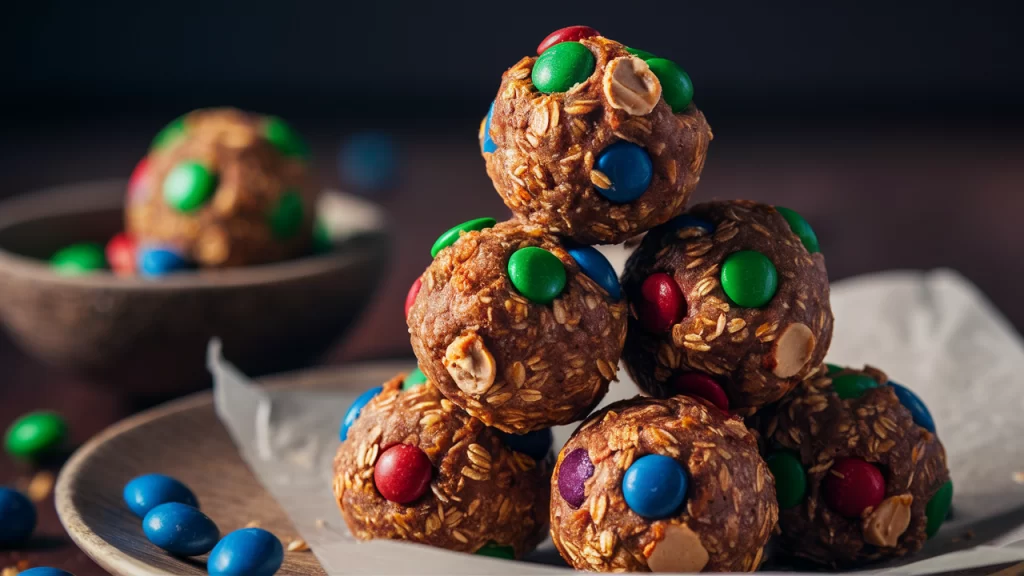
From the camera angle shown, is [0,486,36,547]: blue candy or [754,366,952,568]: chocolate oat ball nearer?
[754,366,952,568]: chocolate oat ball

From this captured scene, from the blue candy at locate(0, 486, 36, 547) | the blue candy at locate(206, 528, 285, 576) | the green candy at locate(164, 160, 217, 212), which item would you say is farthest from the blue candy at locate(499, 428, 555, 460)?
Answer: the green candy at locate(164, 160, 217, 212)

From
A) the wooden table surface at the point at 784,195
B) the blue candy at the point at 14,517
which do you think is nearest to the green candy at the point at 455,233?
the blue candy at the point at 14,517

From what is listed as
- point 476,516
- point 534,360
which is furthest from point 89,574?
point 534,360

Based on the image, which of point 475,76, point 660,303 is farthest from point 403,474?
point 475,76

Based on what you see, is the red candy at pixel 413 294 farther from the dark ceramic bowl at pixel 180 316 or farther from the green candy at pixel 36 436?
the green candy at pixel 36 436

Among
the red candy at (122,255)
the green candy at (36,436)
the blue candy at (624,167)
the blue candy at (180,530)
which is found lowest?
the green candy at (36,436)

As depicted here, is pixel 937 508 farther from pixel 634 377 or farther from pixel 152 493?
pixel 152 493

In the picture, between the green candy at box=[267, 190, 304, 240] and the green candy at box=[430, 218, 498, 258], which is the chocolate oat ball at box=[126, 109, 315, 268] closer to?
the green candy at box=[267, 190, 304, 240]

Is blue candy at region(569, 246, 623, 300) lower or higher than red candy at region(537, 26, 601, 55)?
lower
